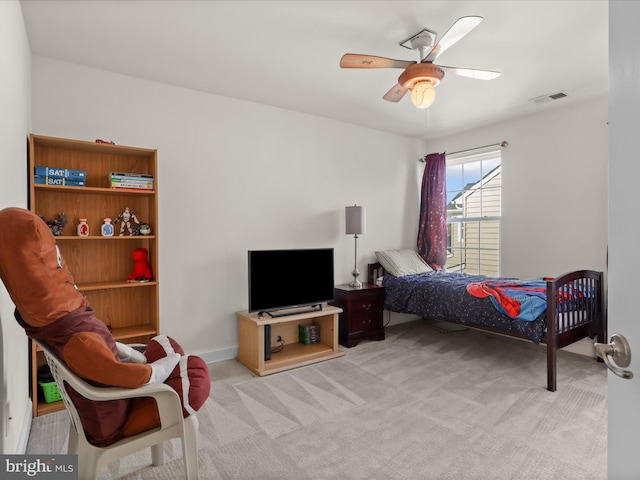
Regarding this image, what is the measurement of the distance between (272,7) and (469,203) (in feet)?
11.8

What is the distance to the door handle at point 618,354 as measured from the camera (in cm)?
69

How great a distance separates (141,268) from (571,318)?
3601 mm

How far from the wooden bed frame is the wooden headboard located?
122cm

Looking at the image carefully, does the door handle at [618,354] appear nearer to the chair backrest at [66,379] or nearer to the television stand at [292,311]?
the chair backrest at [66,379]

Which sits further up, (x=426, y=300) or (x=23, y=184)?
(x=23, y=184)

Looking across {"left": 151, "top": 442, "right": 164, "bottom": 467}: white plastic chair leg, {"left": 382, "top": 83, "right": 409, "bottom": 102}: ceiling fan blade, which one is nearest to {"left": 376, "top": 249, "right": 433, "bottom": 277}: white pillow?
{"left": 382, "top": 83, "right": 409, "bottom": 102}: ceiling fan blade

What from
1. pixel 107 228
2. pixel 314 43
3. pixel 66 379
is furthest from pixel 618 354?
pixel 107 228

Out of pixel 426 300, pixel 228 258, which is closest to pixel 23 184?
pixel 228 258

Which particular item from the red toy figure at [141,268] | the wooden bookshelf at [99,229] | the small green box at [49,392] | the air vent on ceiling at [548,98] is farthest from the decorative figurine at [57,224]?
the air vent on ceiling at [548,98]

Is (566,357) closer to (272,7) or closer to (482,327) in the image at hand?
(482,327)

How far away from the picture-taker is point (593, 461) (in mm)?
1865

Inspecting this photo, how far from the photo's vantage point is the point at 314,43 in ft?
8.16

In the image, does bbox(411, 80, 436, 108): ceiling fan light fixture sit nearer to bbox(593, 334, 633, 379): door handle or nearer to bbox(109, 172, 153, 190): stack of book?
bbox(593, 334, 633, 379): door handle

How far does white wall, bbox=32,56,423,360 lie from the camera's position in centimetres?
287
